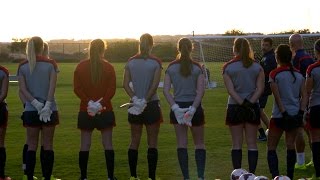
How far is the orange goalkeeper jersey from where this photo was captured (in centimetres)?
991

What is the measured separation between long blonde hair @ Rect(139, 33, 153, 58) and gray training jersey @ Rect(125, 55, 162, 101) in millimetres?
64

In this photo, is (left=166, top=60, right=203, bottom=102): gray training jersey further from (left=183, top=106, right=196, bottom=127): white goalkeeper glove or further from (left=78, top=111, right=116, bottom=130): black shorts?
(left=78, top=111, right=116, bottom=130): black shorts

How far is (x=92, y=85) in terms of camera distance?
32.5 ft

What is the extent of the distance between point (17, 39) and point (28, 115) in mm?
77138

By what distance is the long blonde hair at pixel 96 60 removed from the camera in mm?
9859

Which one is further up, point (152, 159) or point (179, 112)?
point (179, 112)

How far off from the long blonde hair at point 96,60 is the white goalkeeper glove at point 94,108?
32 cm

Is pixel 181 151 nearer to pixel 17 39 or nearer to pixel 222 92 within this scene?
pixel 222 92

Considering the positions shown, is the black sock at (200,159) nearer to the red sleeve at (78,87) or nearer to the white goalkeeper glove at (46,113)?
the red sleeve at (78,87)

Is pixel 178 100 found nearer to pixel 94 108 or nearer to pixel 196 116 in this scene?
pixel 196 116

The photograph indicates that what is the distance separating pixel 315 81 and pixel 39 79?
398 cm

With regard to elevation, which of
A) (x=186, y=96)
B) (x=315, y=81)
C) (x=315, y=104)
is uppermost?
(x=315, y=81)

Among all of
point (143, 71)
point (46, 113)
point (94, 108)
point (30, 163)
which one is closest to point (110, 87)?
point (94, 108)

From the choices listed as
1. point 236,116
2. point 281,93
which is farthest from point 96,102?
point 281,93
